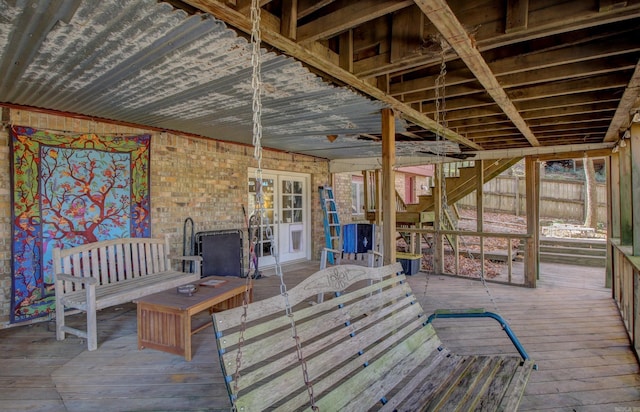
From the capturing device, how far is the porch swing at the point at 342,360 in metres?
1.46

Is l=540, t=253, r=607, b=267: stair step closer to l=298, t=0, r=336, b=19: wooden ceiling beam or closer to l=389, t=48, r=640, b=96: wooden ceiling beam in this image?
l=389, t=48, r=640, b=96: wooden ceiling beam

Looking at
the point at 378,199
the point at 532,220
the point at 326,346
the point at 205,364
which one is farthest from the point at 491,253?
the point at 326,346

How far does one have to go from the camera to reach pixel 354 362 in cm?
186

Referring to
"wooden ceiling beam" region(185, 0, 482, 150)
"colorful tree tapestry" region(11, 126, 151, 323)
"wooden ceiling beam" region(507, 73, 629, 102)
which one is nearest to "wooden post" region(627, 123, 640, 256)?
"wooden ceiling beam" region(507, 73, 629, 102)

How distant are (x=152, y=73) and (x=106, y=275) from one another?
2525 mm

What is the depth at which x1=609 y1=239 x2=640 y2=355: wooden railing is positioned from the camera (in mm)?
3285

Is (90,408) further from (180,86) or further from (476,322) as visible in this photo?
(476,322)

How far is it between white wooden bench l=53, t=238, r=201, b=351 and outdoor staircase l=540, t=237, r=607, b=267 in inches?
307

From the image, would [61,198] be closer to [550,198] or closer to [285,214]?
[285,214]

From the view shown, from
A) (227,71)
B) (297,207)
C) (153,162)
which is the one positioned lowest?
(297,207)

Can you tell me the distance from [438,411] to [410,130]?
452cm

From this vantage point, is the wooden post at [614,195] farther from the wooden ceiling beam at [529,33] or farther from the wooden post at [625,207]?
the wooden ceiling beam at [529,33]

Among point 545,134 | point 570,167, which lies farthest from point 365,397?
point 570,167

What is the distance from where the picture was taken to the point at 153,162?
5.06 metres
